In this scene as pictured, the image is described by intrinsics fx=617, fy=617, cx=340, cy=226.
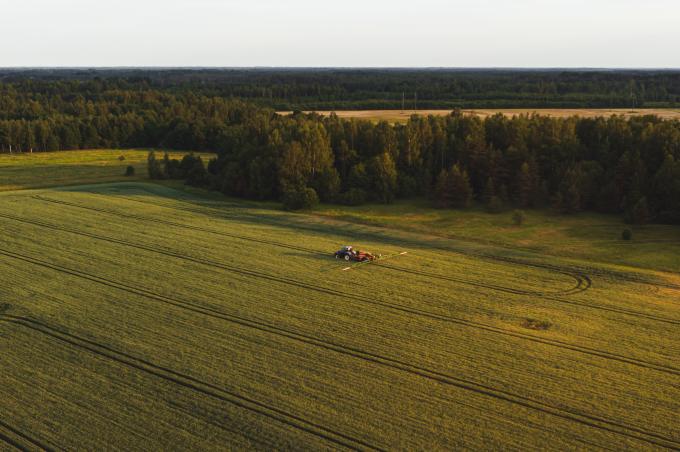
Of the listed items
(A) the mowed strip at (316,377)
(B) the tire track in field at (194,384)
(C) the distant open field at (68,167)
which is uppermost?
(A) the mowed strip at (316,377)

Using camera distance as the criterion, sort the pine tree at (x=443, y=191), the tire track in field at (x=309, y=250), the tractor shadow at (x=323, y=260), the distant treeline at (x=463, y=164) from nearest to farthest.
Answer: the tire track in field at (x=309, y=250) < the tractor shadow at (x=323, y=260) < the distant treeline at (x=463, y=164) < the pine tree at (x=443, y=191)

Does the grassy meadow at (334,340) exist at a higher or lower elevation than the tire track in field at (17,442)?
higher

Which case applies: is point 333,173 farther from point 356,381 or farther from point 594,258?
point 356,381

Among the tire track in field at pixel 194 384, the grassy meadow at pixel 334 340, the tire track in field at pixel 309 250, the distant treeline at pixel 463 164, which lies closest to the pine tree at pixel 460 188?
the distant treeline at pixel 463 164

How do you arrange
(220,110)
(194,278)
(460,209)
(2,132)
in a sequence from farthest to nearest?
(220,110), (2,132), (460,209), (194,278)

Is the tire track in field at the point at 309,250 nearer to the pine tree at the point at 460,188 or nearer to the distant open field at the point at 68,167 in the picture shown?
the distant open field at the point at 68,167

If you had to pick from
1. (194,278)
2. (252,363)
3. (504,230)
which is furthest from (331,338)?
(504,230)

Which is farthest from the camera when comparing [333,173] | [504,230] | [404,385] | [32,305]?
[333,173]
